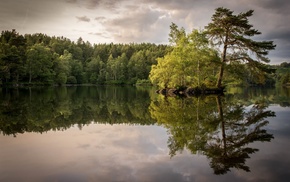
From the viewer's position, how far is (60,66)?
84.7 m

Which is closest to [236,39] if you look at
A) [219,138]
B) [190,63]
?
[190,63]

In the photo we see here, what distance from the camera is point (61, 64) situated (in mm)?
85750

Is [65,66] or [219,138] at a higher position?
[65,66]

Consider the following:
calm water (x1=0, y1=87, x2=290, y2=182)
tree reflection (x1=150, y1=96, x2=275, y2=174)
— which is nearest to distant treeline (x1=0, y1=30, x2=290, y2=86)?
tree reflection (x1=150, y1=96, x2=275, y2=174)

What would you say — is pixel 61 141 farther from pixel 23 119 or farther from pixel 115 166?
pixel 23 119

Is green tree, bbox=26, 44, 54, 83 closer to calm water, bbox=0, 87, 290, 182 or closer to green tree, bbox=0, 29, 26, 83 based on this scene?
green tree, bbox=0, 29, 26, 83

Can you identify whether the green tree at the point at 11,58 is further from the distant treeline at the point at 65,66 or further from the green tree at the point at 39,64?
the green tree at the point at 39,64

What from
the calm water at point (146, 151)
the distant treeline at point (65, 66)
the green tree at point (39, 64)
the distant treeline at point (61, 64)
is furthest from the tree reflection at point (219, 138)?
the green tree at point (39, 64)

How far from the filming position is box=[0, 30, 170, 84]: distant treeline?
68375mm

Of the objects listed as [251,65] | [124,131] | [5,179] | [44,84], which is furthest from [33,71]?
[5,179]

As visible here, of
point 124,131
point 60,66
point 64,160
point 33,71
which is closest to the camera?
point 64,160

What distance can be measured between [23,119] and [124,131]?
6.64 metres

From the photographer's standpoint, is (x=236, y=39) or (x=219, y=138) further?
(x=236, y=39)

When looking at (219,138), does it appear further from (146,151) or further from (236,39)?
(236,39)
